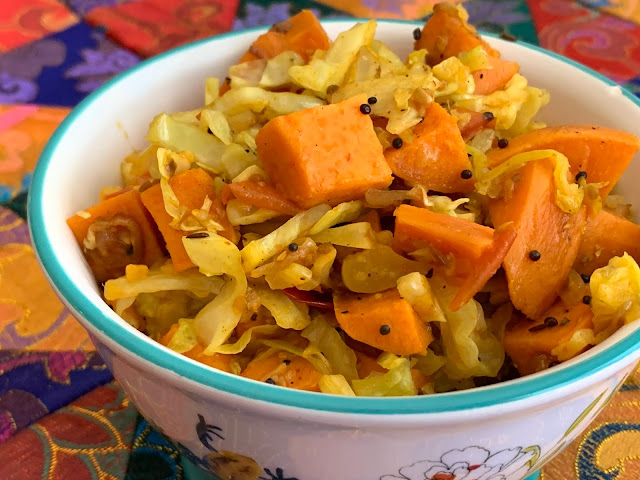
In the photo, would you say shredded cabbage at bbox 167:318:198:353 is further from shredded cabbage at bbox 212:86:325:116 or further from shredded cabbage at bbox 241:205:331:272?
shredded cabbage at bbox 212:86:325:116

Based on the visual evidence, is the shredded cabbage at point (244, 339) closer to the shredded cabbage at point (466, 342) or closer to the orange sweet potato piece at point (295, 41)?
the shredded cabbage at point (466, 342)

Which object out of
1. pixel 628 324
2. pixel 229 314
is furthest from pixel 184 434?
pixel 628 324

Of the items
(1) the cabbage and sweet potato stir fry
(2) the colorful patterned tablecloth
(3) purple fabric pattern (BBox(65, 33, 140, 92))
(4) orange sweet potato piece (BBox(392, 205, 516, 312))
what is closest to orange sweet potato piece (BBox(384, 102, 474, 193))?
(1) the cabbage and sweet potato stir fry

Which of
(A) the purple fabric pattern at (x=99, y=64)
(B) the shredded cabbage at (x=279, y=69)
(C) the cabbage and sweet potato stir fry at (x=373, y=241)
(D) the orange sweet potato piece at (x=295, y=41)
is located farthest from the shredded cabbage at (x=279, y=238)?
(A) the purple fabric pattern at (x=99, y=64)

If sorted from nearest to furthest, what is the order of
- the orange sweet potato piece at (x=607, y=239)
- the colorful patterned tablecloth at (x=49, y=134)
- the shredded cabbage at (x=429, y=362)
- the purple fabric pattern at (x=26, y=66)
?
the shredded cabbage at (x=429, y=362)
the orange sweet potato piece at (x=607, y=239)
the colorful patterned tablecloth at (x=49, y=134)
the purple fabric pattern at (x=26, y=66)

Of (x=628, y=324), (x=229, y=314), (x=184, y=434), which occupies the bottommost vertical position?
(x=184, y=434)

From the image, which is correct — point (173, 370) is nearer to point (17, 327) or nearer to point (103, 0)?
point (17, 327)
